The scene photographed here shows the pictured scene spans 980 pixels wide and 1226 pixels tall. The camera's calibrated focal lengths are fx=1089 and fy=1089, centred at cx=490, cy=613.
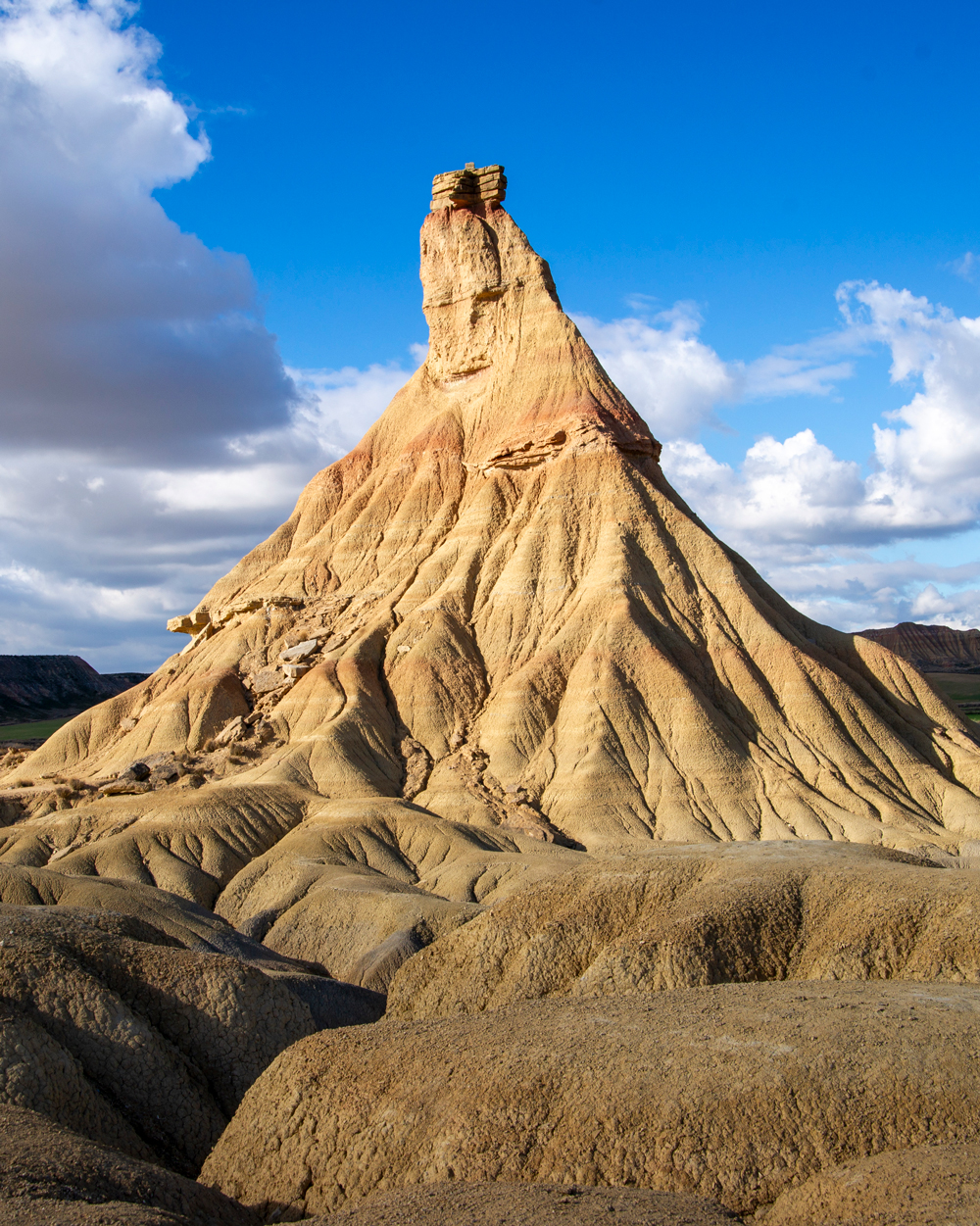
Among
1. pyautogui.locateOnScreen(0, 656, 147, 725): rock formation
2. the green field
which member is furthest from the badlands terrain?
pyautogui.locateOnScreen(0, 656, 147, 725): rock formation

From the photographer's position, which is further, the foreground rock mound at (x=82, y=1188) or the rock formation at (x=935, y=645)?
the rock formation at (x=935, y=645)

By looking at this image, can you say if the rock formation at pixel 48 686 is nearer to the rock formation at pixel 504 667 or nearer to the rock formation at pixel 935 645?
the rock formation at pixel 504 667

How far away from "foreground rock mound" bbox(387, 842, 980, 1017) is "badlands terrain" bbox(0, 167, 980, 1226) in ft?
0.21

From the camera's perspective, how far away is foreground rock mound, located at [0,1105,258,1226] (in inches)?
362

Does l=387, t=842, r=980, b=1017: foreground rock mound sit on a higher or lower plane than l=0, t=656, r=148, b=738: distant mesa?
Result: lower

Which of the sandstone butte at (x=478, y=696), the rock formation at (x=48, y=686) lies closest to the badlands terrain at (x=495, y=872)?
the sandstone butte at (x=478, y=696)

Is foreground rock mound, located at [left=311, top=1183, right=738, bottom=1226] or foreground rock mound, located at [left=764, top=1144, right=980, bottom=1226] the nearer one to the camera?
foreground rock mound, located at [left=764, top=1144, right=980, bottom=1226]

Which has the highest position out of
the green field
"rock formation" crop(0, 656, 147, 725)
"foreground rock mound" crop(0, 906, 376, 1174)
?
"rock formation" crop(0, 656, 147, 725)

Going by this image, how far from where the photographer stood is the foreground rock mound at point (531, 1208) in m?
9.12

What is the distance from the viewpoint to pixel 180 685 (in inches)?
2108

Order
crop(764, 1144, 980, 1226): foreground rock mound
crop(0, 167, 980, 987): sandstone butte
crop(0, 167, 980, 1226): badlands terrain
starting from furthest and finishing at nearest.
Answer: crop(0, 167, 980, 987): sandstone butte → crop(0, 167, 980, 1226): badlands terrain → crop(764, 1144, 980, 1226): foreground rock mound

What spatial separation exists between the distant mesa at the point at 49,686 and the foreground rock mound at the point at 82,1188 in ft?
420

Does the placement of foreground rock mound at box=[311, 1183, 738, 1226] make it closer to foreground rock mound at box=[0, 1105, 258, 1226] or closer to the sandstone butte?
foreground rock mound at box=[0, 1105, 258, 1226]

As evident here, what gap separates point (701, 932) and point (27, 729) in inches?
4363
